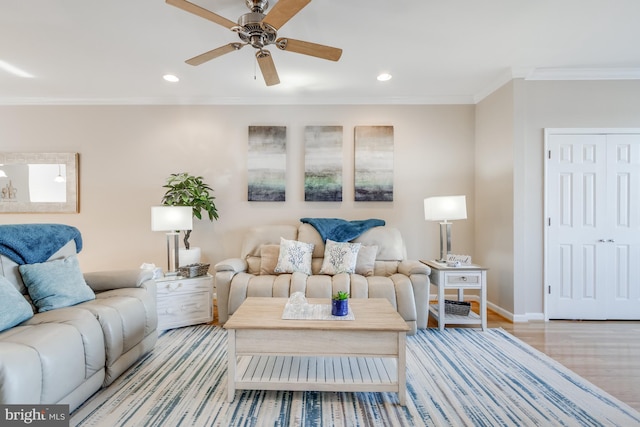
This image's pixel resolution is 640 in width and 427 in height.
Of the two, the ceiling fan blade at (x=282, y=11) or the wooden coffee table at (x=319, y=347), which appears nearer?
the ceiling fan blade at (x=282, y=11)

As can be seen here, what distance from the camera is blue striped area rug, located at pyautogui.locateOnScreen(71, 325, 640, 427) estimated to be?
1672mm

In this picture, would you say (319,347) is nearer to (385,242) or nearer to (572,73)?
(385,242)

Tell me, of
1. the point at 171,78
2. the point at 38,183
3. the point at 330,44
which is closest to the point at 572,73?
the point at 330,44

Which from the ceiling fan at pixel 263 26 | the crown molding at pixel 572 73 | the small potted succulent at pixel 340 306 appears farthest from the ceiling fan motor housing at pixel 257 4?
the crown molding at pixel 572 73

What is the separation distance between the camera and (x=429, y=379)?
2094 millimetres

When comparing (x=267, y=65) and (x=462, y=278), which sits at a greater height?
(x=267, y=65)

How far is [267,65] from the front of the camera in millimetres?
2336

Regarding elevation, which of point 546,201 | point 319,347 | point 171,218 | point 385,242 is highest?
point 546,201

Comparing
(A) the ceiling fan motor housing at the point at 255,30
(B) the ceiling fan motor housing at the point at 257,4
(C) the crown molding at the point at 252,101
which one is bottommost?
(A) the ceiling fan motor housing at the point at 255,30

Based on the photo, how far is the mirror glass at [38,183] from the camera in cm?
391

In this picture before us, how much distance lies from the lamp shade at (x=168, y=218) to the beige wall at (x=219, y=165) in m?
0.80

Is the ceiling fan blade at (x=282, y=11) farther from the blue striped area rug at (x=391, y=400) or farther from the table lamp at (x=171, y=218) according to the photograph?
the blue striped area rug at (x=391, y=400)

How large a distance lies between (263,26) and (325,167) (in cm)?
218

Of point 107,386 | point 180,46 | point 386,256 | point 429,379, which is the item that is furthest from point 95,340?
point 386,256
